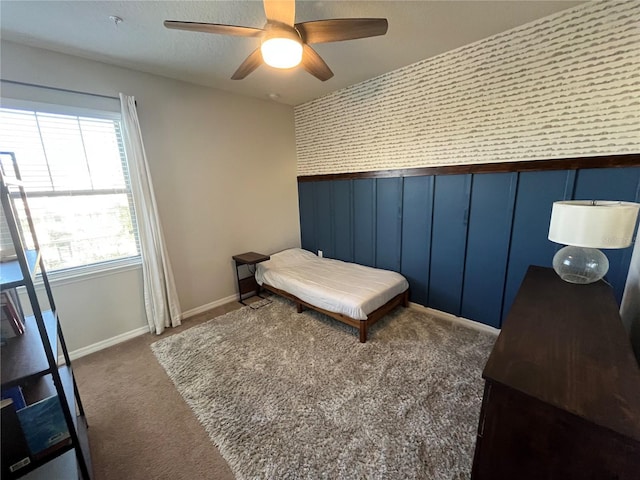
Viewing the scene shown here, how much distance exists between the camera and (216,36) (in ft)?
6.48

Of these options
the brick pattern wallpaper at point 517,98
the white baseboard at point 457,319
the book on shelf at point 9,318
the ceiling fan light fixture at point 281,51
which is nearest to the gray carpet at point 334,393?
the white baseboard at point 457,319

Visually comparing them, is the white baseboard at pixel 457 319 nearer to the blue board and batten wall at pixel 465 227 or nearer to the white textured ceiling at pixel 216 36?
the blue board and batten wall at pixel 465 227

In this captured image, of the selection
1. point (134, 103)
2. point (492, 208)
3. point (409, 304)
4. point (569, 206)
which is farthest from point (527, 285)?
point (134, 103)

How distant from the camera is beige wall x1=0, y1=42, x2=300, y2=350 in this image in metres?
2.30

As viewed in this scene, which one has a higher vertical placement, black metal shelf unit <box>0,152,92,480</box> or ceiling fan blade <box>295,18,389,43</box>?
ceiling fan blade <box>295,18,389,43</box>

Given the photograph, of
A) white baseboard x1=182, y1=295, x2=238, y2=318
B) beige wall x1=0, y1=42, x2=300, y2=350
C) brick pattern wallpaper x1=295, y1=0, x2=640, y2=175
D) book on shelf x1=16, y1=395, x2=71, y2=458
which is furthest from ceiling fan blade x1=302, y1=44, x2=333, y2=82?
white baseboard x1=182, y1=295, x2=238, y2=318

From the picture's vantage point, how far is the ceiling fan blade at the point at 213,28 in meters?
1.37

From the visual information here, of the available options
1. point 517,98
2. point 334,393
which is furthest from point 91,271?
point 517,98

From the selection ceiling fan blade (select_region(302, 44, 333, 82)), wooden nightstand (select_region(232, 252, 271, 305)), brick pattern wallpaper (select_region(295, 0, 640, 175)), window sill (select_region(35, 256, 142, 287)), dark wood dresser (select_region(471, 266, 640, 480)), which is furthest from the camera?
wooden nightstand (select_region(232, 252, 271, 305))

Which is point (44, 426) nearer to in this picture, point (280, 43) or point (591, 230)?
point (280, 43)

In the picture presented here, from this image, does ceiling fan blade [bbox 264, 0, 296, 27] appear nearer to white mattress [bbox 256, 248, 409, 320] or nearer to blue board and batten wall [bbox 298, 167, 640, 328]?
blue board and batten wall [bbox 298, 167, 640, 328]

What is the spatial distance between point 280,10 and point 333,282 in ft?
7.59

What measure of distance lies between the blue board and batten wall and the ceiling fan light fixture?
186 centimetres

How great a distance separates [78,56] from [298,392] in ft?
10.8
